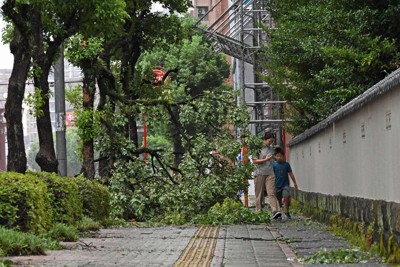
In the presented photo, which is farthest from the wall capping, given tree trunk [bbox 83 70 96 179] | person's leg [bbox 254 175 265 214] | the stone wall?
tree trunk [bbox 83 70 96 179]

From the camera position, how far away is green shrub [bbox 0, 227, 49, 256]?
14600 mm

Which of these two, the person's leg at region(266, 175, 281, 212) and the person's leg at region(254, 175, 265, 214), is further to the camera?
the person's leg at region(254, 175, 265, 214)

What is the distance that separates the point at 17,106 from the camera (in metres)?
20.4

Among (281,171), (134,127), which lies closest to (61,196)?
(281,171)

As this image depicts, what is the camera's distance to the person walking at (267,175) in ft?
90.5

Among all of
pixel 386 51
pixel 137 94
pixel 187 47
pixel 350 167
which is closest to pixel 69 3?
pixel 350 167

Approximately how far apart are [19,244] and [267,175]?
45.8 feet

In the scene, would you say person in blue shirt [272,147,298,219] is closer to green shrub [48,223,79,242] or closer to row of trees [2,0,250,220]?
row of trees [2,0,250,220]

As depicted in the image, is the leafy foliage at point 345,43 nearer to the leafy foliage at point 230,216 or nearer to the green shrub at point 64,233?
the leafy foliage at point 230,216

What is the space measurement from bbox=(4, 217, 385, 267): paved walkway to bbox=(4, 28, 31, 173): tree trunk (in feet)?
6.63

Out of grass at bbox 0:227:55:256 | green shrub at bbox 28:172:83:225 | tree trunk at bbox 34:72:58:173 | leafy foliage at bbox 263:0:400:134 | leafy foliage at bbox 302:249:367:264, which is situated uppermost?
leafy foliage at bbox 263:0:400:134

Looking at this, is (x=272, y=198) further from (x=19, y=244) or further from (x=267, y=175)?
(x=19, y=244)

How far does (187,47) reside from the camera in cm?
7981

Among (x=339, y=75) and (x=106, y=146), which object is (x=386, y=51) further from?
(x=106, y=146)
